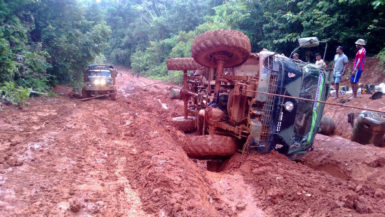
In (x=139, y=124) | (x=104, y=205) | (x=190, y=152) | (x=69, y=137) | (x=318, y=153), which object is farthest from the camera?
(x=139, y=124)

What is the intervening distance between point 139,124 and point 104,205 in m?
4.03

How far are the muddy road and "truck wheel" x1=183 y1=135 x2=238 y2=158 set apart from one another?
0.19 metres

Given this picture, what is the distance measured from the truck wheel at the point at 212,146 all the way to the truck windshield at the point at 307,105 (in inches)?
49.7

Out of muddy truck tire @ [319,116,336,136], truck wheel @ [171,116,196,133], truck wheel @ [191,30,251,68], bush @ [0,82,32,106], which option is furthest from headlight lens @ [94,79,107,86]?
muddy truck tire @ [319,116,336,136]

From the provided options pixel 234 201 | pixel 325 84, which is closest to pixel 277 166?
pixel 234 201

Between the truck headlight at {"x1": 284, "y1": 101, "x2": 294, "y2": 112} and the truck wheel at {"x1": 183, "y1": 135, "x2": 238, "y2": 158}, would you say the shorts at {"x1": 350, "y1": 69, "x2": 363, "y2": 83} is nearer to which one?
the truck headlight at {"x1": 284, "y1": 101, "x2": 294, "y2": 112}

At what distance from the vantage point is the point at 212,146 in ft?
13.6

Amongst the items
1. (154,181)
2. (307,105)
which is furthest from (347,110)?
(154,181)

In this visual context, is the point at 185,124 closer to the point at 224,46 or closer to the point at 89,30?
the point at 224,46

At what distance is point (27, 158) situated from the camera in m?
3.58

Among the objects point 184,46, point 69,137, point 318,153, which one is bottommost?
point 318,153

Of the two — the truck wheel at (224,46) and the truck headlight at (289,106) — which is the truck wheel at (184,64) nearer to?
the truck wheel at (224,46)

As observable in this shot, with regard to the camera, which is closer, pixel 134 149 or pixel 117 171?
pixel 117 171

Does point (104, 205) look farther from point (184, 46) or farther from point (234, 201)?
point (184, 46)
